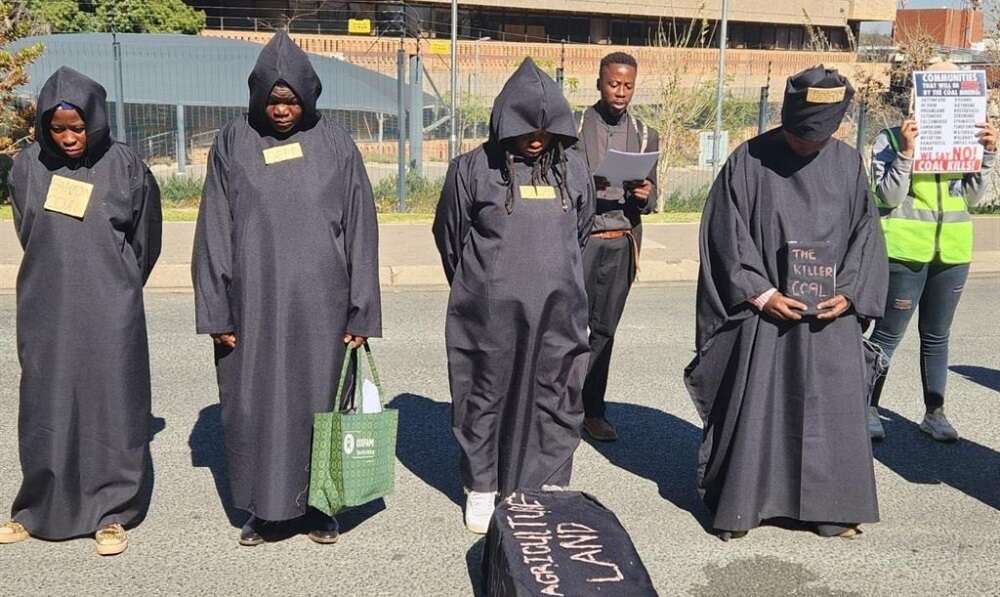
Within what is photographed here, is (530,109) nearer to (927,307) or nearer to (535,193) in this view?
(535,193)

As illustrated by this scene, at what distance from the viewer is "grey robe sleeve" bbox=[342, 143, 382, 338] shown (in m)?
4.41

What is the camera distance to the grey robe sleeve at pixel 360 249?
4.41 metres

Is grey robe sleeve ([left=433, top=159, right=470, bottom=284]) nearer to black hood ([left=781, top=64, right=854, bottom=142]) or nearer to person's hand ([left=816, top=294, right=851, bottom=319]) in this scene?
black hood ([left=781, top=64, right=854, bottom=142])

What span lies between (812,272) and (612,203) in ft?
4.81

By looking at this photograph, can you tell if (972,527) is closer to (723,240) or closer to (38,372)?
(723,240)

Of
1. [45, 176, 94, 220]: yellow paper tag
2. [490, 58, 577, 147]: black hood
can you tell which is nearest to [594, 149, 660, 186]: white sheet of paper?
[490, 58, 577, 147]: black hood

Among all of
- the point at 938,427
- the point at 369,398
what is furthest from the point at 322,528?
the point at 938,427

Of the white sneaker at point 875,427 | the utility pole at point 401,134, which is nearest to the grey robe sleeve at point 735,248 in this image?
the white sneaker at point 875,427

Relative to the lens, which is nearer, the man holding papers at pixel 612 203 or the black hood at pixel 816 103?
the black hood at pixel 816 103

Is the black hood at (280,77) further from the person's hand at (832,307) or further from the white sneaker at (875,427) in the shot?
the white sneaker at (875,427)

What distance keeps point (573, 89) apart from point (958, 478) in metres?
20.5

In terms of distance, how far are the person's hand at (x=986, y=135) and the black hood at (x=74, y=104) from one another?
13.0 feet

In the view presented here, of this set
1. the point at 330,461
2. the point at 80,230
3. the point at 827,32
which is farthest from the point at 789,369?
the point at 827,32

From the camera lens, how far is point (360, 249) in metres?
4.43
